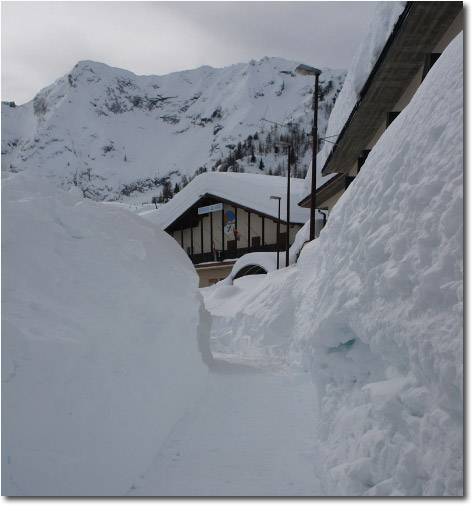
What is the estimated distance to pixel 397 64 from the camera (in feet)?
30.9

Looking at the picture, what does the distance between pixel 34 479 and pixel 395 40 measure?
8904mm

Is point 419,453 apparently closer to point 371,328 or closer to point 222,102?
point 371,328

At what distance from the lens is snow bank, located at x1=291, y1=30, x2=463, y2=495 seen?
110 inches

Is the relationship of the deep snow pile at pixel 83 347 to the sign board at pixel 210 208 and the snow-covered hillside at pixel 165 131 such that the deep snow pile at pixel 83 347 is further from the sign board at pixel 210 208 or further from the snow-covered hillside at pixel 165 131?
the snow-covered hillside at pixel 165 131

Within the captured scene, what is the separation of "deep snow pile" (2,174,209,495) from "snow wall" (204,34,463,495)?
1.91 meters

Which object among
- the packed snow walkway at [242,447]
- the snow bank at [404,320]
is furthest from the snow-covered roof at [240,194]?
the snow bank at [404,320]

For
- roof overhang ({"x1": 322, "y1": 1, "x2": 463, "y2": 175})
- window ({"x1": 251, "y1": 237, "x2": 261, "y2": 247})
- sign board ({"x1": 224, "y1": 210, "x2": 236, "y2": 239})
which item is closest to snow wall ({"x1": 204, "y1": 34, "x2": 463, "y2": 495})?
roof overhang ({"x1": 322, "y1": 1, "x2": 463, "y2": 175})

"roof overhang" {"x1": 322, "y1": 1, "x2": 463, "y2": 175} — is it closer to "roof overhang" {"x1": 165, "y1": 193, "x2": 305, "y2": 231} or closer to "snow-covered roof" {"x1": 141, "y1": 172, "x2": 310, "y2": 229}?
"roof overhang" {"x1": 165, "y1": 193, "x2": 305, "y2": 231}

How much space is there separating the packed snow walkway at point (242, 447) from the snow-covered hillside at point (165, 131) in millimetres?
107766

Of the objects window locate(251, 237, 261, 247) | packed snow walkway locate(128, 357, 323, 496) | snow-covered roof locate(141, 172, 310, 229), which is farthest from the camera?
window locate(251, 237, 261, 247)

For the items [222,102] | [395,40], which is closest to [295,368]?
[395,40]

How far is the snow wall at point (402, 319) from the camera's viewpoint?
281cm

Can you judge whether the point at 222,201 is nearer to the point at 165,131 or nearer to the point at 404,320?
the point at 404,320

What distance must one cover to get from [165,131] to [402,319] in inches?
7443
